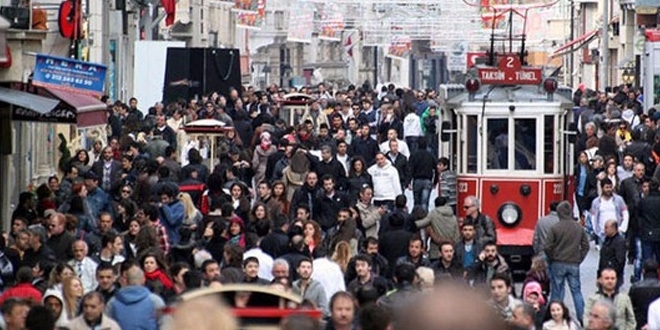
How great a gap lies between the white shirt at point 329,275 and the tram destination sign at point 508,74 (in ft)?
25.2

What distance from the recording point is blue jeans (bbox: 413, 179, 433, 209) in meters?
29.9

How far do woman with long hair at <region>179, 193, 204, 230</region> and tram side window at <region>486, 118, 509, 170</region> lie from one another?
12.0 ft

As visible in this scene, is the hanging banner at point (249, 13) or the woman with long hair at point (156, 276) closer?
the woman with long hair at point (156, 276)

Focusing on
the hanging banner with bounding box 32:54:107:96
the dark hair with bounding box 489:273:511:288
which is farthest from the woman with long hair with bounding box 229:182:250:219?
the dark hair with bounding box 489:273:511:288

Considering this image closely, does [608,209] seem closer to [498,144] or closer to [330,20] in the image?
[498,144]

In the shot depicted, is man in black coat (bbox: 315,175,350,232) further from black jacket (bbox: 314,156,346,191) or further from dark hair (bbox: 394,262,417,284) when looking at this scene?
dark hair (bbox: 394,262,417,284)

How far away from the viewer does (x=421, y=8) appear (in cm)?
7719

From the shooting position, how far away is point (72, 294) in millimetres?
15453

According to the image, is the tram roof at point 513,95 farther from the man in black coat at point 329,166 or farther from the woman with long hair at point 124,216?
the woman with long hair at point 124,216

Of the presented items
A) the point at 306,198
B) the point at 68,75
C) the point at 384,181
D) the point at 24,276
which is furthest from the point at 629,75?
the point at 24,276

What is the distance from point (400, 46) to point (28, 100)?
6846cm

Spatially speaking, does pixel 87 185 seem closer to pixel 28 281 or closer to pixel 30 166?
pixel 30 166

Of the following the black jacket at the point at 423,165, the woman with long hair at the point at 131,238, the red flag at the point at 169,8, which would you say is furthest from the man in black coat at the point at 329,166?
the red flag at the point at 169,8

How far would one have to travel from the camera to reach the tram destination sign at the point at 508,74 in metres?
25.2
